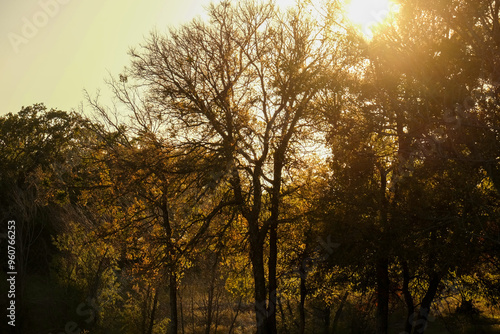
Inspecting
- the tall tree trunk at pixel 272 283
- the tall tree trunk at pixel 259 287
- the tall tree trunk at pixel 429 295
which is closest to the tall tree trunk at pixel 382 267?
the tall tree trunk at pixel 429 295

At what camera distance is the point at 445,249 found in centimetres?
1352

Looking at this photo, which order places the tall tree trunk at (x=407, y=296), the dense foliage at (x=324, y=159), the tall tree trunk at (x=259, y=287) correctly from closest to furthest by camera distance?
the dense foliage at (x=324, y=159) < the tall tree trunk at (x=407, y=296) < the tall tree trunk at (x=259, y=287)

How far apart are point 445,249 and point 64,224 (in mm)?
25581

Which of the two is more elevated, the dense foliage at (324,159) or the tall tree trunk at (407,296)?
the dense foliage at (324,159)

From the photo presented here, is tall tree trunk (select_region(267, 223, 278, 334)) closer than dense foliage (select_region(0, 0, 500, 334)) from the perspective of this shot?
No

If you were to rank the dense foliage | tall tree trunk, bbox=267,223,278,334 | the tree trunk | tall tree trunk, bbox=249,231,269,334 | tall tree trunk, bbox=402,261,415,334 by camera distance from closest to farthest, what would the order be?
1. the dense foliage
2. the tree trunk
3. tall tree trunk, bbox=402,261,415,334
4. tall tree trunk, bbox=249,231,269,334
5. tall tree trunk, bbox=267,223,278,334

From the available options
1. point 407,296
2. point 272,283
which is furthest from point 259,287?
point 407,296

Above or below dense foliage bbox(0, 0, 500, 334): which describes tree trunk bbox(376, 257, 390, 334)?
below

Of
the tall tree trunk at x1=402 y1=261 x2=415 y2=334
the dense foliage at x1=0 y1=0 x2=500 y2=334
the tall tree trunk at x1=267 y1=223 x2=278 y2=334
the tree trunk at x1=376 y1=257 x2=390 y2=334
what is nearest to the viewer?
the dense foliage at x1=0 y1=0 x2=500 y2=334

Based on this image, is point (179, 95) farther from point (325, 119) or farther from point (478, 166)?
point (478, 166)

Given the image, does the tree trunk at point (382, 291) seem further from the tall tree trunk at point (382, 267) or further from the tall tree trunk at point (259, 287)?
the tall tree trunk at point (259, 287)

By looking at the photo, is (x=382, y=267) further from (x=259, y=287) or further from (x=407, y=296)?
(x=259, y=287)

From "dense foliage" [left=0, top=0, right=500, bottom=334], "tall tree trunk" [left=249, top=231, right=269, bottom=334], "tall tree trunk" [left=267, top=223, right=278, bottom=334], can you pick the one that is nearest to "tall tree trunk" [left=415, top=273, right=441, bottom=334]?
"dense foliage" [left=0, top=0, right=500, bottom=334]

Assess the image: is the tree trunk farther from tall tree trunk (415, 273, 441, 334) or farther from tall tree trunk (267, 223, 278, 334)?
tall tree trunk (267, 223, 278, 334)
